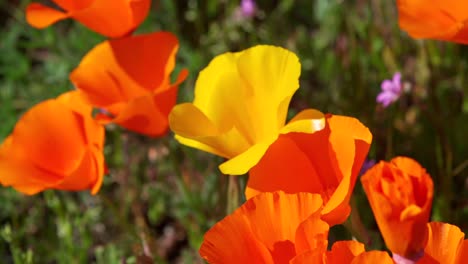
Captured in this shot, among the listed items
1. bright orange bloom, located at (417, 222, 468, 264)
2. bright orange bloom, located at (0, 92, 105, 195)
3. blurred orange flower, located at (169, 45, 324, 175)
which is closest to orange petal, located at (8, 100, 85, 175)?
bright orange bloom, located at (0, 92, 105, 195)

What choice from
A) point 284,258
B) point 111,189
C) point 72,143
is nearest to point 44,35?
point 111,189

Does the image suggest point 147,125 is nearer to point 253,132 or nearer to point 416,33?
point 253,132

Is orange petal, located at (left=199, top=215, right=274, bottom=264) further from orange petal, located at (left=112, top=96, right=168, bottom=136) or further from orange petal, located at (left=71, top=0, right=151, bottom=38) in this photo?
orange petal, located at (left=71, top=0, right=151, bottom=38)

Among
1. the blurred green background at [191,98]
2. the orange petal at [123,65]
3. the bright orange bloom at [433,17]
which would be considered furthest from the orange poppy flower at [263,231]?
the blurred green background at [191,98]

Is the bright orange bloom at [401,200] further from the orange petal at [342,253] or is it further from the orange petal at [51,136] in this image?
the orange petal at [51,136]

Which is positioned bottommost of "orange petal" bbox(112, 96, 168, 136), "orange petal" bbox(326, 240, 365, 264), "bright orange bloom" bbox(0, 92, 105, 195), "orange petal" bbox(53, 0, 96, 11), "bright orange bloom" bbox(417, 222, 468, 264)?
"bright orange bloom" bbox(0, 92, 105, 195)

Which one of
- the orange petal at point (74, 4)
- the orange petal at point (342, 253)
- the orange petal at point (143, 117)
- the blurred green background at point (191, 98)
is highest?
the orange petal at point (342, 253)
